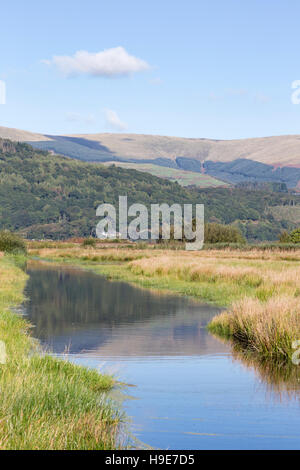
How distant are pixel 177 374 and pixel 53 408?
5234 millimetres

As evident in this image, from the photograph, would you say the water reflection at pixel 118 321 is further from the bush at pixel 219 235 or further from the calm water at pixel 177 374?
the bush at pixel 219 235

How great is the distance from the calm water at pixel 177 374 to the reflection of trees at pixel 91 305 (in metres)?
0.04

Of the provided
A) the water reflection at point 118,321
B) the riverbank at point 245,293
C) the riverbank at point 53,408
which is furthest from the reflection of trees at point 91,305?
the riverbank at point 53,408

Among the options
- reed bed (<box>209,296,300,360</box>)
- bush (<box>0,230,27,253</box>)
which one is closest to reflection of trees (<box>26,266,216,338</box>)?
reed bed (<box>209,296,300,360</box>)

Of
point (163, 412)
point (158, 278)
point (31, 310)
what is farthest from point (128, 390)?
point (158, 278)

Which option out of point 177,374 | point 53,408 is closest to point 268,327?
point 177,374

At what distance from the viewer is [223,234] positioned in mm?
101438

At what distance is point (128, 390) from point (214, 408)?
199cm

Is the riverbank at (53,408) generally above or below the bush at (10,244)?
above

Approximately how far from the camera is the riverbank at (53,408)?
8.34m

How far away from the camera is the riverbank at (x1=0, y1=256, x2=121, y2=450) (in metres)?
8.34

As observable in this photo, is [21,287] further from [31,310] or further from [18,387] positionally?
[18,387]

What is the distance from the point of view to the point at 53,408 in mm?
9562

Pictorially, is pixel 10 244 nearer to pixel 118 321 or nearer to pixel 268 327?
pixel 118 321
